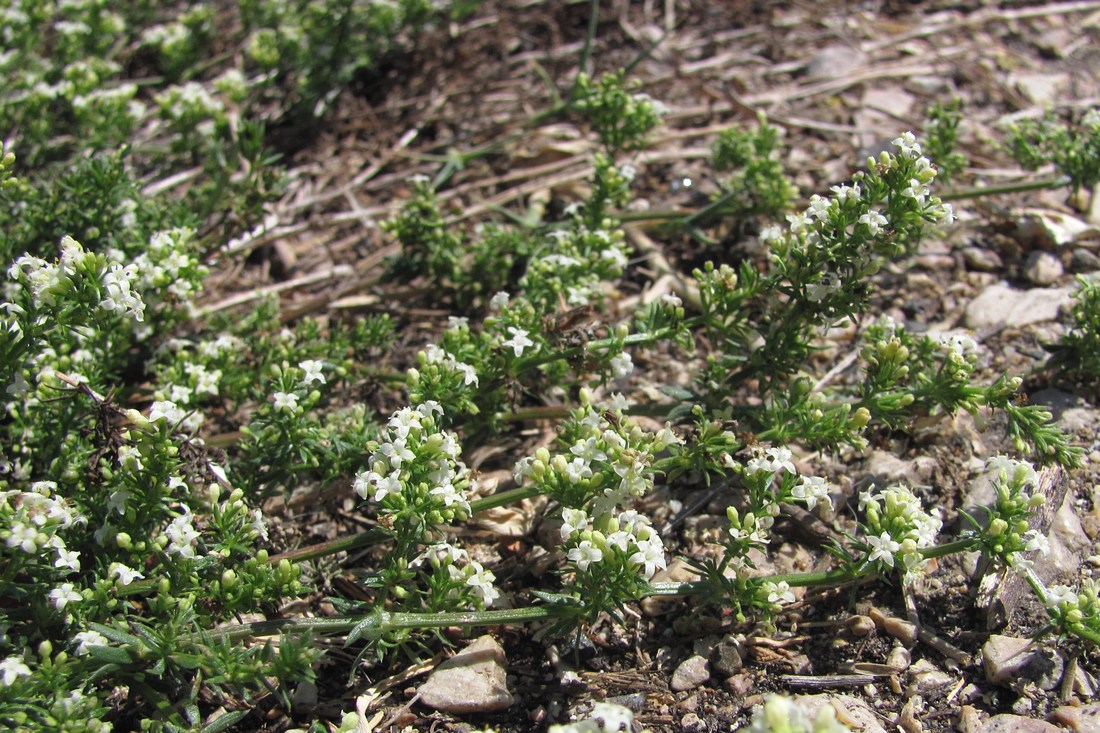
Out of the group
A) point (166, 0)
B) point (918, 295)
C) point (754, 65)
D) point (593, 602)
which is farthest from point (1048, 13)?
point (166, 0)

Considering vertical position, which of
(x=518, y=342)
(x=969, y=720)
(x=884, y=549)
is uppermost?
(x=518, y=342)

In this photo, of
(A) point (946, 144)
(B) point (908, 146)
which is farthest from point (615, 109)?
(B) point (908, 146)

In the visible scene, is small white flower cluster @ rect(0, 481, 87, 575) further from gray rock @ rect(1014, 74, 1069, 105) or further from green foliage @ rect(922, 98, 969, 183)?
gray rock @ rect(1014, 74, 1069, 105)

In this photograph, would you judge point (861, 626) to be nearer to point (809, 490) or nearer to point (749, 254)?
point (809, 490)

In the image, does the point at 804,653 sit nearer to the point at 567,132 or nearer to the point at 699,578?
the point at 699,578

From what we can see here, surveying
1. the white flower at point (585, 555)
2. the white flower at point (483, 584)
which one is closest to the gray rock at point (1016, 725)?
the white flower at point (585, 555)

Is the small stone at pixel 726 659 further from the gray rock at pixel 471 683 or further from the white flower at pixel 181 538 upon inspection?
the white flower at pixel 181 538

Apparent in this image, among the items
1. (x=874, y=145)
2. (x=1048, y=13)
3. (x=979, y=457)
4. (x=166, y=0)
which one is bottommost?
(x=979, y=457)
